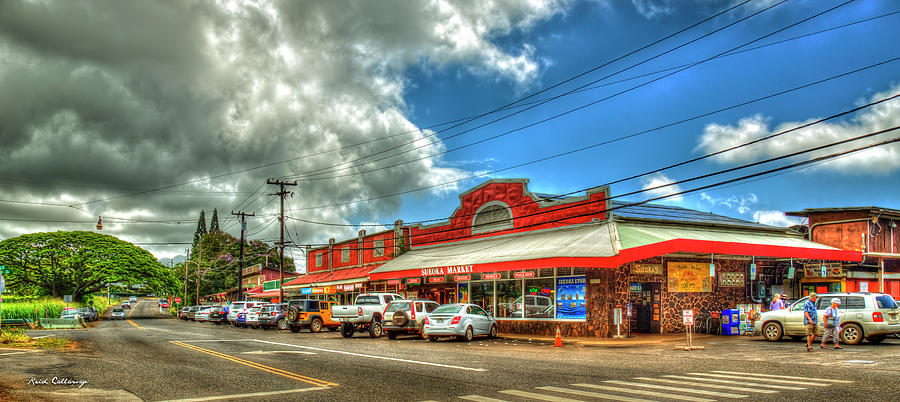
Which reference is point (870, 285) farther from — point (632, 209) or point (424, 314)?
point (424, 314)

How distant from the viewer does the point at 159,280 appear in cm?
6562

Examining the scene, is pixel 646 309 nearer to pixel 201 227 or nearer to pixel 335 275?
pixel 335 275

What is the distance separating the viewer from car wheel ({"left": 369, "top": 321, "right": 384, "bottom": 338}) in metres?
28.4

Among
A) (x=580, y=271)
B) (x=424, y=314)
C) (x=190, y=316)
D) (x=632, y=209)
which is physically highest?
(x=632, y=209)

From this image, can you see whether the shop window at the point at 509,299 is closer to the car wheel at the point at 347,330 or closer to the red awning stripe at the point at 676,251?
the red awning stripe at the point at 676,251

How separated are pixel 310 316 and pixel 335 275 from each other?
16.4 meters

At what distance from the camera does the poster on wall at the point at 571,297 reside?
990 inches

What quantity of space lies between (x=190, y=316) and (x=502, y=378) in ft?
182

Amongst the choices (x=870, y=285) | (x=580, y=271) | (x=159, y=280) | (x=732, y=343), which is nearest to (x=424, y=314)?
(x=580, y=271)

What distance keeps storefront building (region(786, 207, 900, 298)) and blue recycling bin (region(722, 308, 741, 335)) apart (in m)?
6.47

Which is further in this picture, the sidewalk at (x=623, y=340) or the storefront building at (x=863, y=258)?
the storefront building at (x=863, y=258)

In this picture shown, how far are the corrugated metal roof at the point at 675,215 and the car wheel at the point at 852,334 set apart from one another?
945cm

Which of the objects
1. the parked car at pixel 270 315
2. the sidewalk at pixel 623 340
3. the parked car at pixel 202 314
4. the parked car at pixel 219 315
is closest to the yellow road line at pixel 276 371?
the sidewalk at pixel 623 340

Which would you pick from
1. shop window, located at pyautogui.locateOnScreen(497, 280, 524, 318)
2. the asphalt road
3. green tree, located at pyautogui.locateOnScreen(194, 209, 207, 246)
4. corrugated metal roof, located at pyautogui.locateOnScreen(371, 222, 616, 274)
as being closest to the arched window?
corrugated metal roof, located at pyautogui.locateOnScreen(371, 222, 616, 274)
